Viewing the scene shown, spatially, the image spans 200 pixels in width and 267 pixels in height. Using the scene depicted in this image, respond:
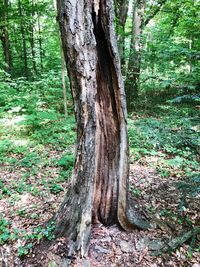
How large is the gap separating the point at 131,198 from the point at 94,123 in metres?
1.65

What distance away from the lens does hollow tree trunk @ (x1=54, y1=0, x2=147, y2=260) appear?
249 cm

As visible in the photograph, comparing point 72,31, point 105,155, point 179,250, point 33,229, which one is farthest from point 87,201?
point 72,31

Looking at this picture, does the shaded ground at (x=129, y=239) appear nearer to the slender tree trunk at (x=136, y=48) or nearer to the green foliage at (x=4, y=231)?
the green foliage at (x=4, y=231)

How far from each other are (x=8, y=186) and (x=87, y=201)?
1953 mm

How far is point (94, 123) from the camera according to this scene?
2.71 metres

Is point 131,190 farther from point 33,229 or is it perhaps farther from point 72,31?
point 72,31

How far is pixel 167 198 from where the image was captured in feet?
12.8

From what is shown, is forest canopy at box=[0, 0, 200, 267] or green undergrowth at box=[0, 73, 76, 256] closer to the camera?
forest canopy at box=[0, 0, 200, 267]

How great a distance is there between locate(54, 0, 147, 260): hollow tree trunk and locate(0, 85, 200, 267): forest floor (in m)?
0.23

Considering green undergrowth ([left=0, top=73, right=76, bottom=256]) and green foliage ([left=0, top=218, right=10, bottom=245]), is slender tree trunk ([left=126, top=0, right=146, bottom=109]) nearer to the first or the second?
green undergrowth ([left=0, top=73, right=76, bottom=256])

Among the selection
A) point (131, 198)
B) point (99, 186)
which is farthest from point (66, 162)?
point (99, 186)

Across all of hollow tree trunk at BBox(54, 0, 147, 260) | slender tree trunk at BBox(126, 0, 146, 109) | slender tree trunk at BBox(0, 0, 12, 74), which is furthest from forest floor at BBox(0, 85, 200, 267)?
slender tree trunk at BBox(0, 0, 12, 74)

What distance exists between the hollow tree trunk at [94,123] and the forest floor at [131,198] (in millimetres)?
234

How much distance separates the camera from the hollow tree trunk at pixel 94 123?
2.49 m
